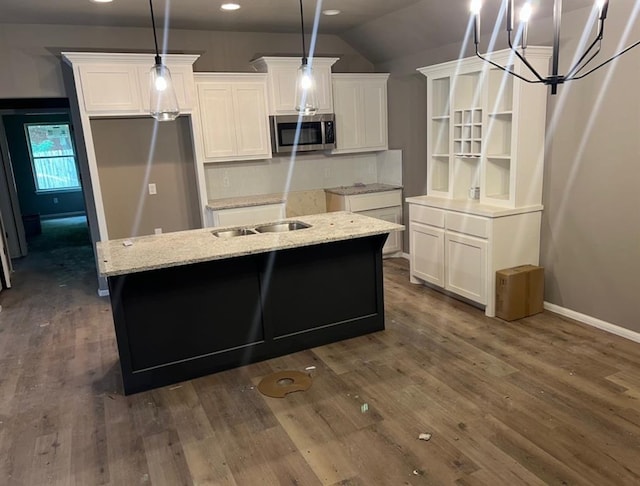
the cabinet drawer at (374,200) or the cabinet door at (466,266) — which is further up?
the cabinet drawer at (374,200)

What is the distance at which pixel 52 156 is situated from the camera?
10398 millimetres

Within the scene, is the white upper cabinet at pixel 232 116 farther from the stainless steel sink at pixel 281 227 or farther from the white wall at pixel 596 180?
the white wall at pixel 596 180

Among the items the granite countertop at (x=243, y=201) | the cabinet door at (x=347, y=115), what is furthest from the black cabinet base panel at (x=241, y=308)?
the cabinet door at (x=347, y=115)

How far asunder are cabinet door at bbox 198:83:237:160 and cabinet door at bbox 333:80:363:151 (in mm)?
1319

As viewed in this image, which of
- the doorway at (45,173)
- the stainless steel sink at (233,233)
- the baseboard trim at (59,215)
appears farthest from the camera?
the baseboard trim at (59,215)

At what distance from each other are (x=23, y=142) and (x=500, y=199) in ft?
32.8

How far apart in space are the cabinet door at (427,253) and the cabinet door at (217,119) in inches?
85.8

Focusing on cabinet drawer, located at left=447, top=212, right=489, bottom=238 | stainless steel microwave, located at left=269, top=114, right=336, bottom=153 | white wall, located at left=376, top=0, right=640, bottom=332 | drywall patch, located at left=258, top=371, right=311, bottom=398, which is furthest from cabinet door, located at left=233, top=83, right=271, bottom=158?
drywall patch, located at left=258, top=371, right=311, bottom=398

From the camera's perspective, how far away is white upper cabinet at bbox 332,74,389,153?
5.64m

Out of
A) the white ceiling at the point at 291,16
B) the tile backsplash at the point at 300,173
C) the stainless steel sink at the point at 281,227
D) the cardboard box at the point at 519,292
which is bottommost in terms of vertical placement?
the cardboard box at the point at 519,292

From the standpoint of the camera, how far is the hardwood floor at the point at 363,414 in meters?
2.27

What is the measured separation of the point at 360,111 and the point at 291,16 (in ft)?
4.85

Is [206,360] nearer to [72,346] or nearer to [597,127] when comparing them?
[72,346]

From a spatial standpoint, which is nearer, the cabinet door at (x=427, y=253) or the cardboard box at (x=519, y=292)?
the cardboard box at (x=519, y=292)
